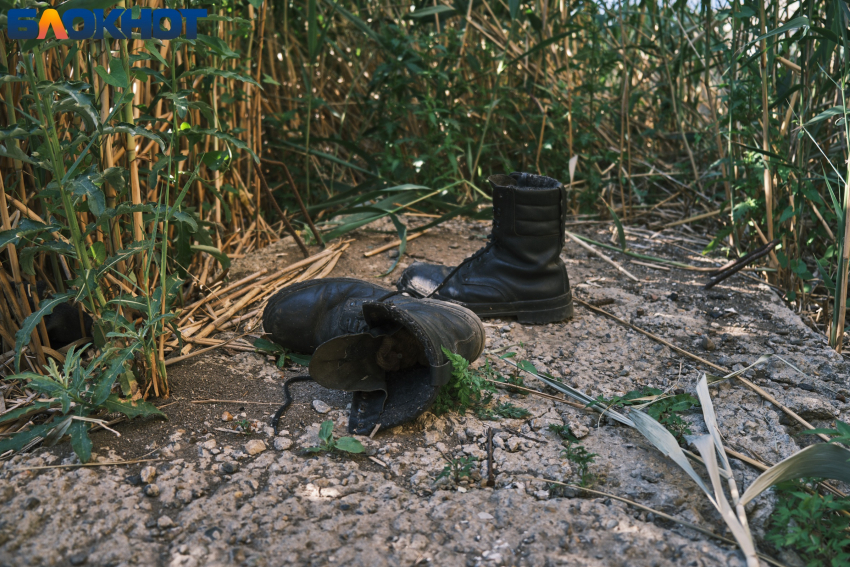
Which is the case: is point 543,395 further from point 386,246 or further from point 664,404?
point 386,246

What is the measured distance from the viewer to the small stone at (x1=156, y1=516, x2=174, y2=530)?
1.17 metres

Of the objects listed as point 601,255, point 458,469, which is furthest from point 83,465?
point 601,255

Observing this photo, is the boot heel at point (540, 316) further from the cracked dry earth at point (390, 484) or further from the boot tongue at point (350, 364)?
the boot tongue at point (350, 364)

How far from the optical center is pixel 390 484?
1.32 m

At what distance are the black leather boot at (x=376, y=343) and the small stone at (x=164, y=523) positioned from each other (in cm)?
46

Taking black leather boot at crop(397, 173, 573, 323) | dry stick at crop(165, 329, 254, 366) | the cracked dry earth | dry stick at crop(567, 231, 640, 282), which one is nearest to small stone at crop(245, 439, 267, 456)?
the cracked dry earth

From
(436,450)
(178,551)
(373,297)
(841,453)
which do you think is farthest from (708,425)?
(178,551)

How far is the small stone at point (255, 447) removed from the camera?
4.62 feet

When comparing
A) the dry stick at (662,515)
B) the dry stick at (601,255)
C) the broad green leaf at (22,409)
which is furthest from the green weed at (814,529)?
the dry stick at (601,255)

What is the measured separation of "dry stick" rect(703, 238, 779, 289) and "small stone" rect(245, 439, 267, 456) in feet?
6.06

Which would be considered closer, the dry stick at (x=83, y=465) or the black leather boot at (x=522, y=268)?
the dry stick at (x=83, y=465)

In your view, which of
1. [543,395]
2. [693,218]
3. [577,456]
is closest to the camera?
[577,456]

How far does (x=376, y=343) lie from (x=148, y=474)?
61cm

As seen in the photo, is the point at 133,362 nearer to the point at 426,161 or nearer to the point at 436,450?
the point at 436,450
